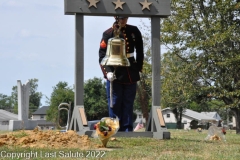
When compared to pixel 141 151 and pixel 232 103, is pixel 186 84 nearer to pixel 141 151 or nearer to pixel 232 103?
pixel 232 103

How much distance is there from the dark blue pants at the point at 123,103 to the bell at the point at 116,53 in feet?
1.95

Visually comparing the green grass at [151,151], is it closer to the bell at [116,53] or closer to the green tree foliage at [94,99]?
the bell at [116,53]

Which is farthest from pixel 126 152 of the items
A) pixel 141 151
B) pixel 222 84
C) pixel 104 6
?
pixel 222 84

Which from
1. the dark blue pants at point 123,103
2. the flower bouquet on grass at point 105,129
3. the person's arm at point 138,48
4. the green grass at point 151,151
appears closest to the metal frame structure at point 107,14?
the person's arm at point 138,48

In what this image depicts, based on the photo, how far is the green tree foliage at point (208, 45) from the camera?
22422mm

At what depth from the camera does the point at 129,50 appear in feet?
35.5

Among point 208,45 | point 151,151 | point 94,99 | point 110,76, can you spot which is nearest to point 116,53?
point 110,76

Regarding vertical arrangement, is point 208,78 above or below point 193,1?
below

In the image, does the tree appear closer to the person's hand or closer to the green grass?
the person's hand

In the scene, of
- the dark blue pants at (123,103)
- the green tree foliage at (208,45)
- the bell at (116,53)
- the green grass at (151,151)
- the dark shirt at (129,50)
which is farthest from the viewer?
the green tree foliage at (208,45)

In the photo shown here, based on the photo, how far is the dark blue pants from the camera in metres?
10.8

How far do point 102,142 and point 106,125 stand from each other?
1.01 ft

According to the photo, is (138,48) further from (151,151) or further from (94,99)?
(94,99)

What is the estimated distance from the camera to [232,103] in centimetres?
2339
